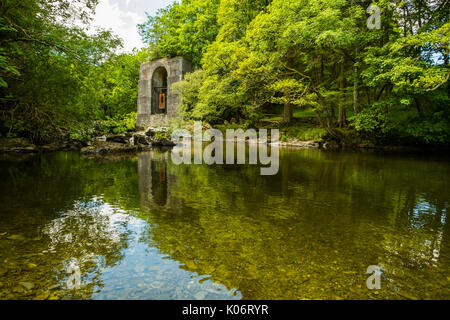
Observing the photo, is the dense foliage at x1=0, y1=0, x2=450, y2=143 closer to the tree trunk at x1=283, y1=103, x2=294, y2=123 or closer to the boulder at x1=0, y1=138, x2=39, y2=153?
the tree trunk at x1=283, y1=103, x2=294, y2=123

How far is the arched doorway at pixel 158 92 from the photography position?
108ft

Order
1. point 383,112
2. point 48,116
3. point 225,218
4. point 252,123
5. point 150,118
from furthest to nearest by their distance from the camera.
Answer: point 150,118 < point 252,123 < point 383,112 < point 48,116 < point 225,218

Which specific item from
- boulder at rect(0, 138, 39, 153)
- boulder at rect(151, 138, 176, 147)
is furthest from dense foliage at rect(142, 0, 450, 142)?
boulder at rect(0, 138, 39, 153)

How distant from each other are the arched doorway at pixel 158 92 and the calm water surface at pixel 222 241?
94.8 feet

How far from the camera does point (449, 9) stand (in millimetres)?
13016

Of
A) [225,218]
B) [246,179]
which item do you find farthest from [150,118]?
[225,218]

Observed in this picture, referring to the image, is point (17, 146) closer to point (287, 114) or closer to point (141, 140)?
point (141, 140)

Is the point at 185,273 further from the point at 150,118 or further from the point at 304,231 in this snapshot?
the point at 150,118

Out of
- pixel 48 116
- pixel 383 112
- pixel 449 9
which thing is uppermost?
pixel 449 9

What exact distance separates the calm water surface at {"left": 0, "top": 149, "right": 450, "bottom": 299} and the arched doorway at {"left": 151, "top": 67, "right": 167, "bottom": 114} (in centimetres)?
2891

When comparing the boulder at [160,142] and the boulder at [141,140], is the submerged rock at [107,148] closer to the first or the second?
the boulder at [141,140]

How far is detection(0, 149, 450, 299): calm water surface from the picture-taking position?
205 centimetres

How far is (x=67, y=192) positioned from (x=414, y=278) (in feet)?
19.3

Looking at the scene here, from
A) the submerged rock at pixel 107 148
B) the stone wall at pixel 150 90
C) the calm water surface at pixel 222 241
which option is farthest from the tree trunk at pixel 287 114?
the calm water surface at pixel 222 241
